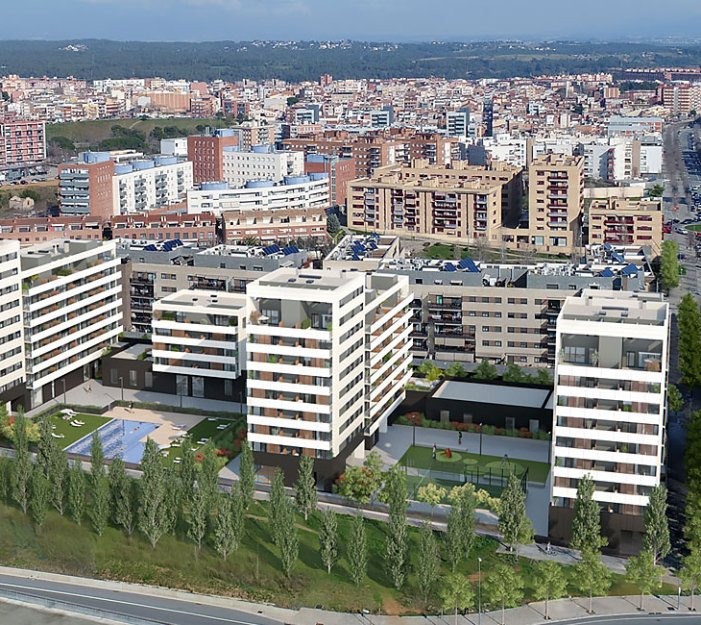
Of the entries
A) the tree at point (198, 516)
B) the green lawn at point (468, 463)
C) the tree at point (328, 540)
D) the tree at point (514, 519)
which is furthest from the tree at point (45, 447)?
the tree at point (514, 519)

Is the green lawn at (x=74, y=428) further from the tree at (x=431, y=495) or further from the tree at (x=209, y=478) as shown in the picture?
the tree at (x=431, y=495)

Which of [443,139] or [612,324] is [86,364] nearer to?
[612,324]

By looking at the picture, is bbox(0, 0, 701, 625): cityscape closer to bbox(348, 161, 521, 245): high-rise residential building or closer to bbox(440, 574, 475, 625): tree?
bbox(440, 574, 475, 625): tree

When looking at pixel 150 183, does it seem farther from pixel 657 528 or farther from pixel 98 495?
pixel 657 528

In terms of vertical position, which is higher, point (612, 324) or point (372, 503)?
point (612, 324)

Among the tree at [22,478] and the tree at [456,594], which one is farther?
the tree at [22,478]

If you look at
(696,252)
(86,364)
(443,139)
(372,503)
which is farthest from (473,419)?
(443,139)

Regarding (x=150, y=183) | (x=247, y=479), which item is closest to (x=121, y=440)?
(x=247, y=479)
